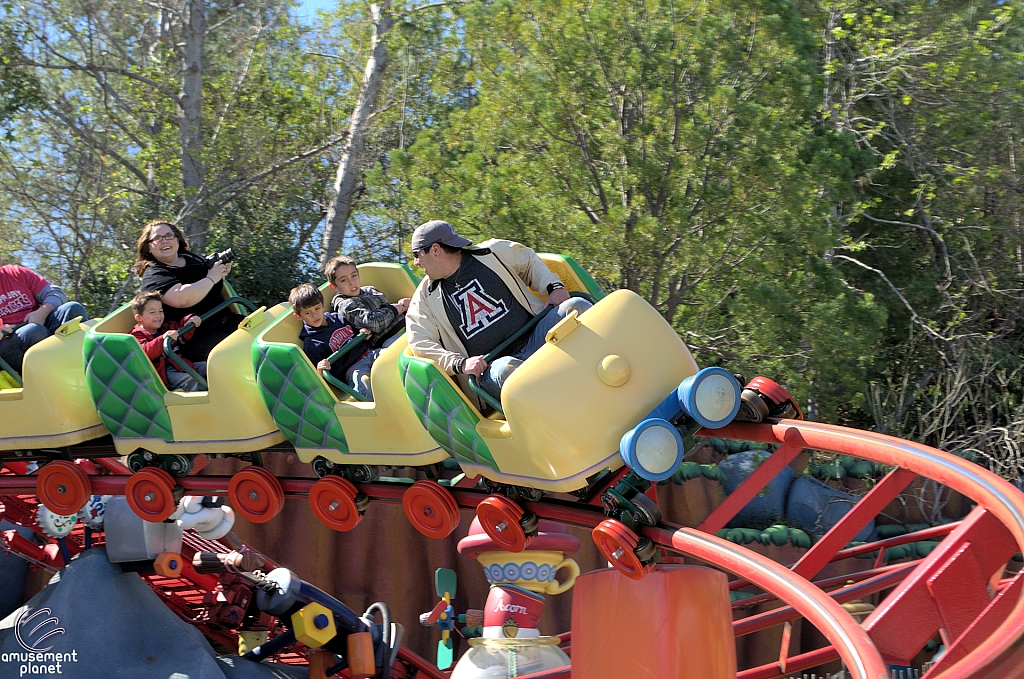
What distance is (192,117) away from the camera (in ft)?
27.7

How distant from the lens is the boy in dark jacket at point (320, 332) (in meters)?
3.64

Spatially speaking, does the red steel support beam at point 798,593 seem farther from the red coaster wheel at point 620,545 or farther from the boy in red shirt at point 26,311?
the boy in red shirt at point 26,311

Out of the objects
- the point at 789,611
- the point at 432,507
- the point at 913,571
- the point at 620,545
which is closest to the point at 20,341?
the point at 432,507

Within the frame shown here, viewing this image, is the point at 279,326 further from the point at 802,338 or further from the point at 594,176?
the point at 802,338

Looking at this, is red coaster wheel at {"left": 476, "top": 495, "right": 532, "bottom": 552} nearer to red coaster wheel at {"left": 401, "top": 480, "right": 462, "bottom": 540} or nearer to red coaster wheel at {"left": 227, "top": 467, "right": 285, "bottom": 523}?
red coaster wheel at {"left": 401, "top": 480, "right": 462, "bottom": 540}

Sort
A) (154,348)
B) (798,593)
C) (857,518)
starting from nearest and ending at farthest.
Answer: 1. (798,593)
2. (857,518)
3. (154,348)

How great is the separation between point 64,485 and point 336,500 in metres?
1.22

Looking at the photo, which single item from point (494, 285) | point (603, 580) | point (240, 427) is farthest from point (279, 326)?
point (603, 580)

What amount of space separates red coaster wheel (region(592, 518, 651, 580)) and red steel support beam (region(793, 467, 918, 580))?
0.42m

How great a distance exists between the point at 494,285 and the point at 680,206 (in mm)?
2514

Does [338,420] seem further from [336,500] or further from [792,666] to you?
[792,666]

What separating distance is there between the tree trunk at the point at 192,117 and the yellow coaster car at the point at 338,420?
195 inches

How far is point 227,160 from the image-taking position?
8.77 meters

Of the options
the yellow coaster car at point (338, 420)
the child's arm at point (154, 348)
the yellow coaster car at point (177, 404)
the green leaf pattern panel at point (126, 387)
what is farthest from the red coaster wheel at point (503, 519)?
the child's arm at point (154, 348)
